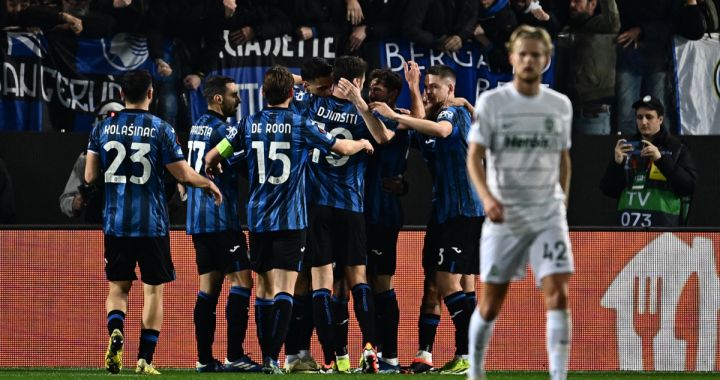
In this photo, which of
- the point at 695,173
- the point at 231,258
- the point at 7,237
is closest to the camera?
the point at 231,258

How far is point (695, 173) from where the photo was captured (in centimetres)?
1191

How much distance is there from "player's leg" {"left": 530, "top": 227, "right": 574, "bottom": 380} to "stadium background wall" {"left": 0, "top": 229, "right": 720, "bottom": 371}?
4.10 meters

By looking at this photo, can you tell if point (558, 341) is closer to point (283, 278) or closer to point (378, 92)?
point (283, 278)

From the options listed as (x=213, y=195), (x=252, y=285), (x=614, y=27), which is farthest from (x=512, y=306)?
(x=614, y=27)

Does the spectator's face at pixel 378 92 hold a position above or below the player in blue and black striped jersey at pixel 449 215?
above

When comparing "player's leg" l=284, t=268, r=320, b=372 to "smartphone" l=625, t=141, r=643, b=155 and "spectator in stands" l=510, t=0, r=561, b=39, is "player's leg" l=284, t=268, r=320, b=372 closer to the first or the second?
"smartphone" l=625, t=141, r=643, b=155

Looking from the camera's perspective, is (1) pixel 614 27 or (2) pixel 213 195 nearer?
(2) pixel 213 195

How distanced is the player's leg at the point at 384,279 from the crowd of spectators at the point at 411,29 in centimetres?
335

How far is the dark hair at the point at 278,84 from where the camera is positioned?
9391 millimetres

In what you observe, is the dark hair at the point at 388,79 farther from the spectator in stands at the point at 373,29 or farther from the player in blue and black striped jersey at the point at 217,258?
the spectator in stands at the point at 373,29

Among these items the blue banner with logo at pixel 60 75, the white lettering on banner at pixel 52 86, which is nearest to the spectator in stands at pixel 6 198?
the blue banner with logo at pixel 60 75

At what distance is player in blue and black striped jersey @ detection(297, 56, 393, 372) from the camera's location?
977 centimetres

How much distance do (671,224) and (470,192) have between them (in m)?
2.97

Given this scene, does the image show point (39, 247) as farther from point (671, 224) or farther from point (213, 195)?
point (671, 224)
